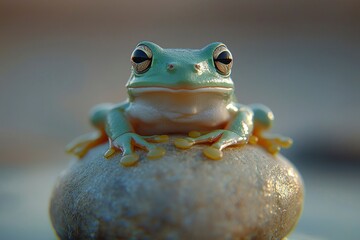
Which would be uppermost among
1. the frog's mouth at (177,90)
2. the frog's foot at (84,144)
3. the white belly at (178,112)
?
the frog's mouth at (177,90)

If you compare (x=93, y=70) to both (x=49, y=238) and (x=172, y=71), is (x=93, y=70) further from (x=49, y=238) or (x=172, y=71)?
(x=172, y=71)

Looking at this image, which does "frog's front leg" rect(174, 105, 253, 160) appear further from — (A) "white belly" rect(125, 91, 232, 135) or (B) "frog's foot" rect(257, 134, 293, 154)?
(B) "frog's foot" rect(257, 134, 293, 154)

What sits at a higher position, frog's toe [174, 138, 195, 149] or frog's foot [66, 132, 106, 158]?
frog's toe [174, 138, 195, 149]

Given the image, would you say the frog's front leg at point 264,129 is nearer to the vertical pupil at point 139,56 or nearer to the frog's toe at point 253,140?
the frog's toe at point 253,140

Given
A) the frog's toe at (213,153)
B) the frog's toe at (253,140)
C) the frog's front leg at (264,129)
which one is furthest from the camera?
the frog's front leg at (264,129)

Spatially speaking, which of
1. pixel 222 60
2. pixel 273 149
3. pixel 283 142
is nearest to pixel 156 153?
pixel 222 60

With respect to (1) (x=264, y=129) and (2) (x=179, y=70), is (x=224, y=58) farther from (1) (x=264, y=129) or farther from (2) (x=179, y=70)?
(1) (x=264, y=129)

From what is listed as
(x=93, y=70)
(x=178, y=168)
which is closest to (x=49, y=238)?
(x=178, y=168)

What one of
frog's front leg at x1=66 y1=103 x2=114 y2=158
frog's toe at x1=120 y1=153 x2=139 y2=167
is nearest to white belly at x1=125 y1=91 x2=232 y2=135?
frog's toe at x1=120 y1=153 x2=139 y2=167

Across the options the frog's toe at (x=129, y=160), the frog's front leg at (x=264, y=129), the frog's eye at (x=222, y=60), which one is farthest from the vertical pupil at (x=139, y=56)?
the frog's front leg at (x=264, y=129)
